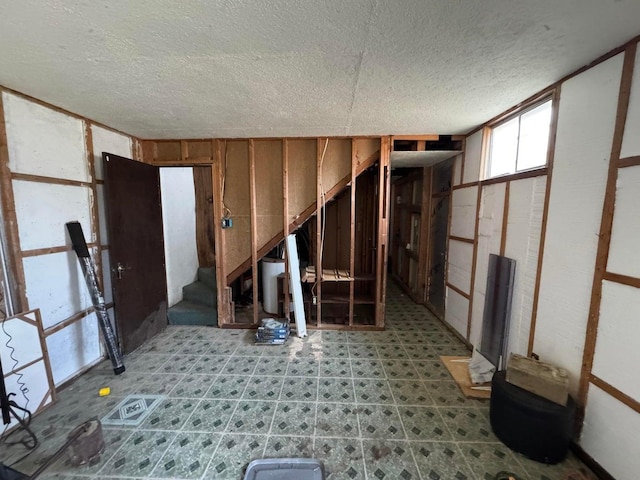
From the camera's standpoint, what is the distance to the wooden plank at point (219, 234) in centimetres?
331

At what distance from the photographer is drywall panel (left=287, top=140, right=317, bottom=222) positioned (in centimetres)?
326

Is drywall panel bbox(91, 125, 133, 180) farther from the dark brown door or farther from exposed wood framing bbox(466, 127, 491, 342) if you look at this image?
exposed wood framing bbox(466, 127, 491, 342)

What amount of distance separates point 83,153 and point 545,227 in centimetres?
432

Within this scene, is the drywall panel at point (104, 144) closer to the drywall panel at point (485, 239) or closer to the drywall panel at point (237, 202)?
the drywall panel at point (237, 202)

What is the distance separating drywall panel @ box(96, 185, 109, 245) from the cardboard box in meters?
3.97

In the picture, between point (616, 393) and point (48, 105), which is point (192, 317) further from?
point (616, 393)

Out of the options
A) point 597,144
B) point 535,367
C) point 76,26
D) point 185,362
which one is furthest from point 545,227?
point 185,362

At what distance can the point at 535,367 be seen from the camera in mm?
1714

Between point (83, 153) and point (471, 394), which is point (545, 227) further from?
point (83, 153)

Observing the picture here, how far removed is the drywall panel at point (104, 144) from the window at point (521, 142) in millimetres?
4230

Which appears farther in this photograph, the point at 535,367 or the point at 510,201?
the point at 510,201

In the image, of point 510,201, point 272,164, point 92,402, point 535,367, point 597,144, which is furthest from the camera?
point 272,164

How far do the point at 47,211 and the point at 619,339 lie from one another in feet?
14.1

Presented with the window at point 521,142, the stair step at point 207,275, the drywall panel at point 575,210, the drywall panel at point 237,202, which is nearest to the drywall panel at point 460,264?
the window at point 521,142
